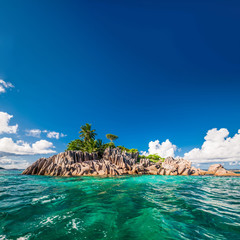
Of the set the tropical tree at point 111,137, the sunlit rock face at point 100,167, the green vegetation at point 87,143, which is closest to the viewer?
the sunlit rock face at point 100,167

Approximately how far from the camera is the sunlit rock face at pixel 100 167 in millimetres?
31666

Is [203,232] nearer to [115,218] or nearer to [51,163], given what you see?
[115,218]

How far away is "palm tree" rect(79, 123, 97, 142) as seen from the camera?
5253 centimetres

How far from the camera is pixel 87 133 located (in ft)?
172

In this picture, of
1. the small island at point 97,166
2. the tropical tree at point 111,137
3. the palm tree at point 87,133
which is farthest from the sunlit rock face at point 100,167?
the tropical tree at point 111,137

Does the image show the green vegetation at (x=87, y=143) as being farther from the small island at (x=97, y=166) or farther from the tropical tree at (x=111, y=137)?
the tropical tree at (x=111, y=137)

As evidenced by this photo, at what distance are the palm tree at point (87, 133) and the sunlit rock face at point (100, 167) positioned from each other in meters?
10.8

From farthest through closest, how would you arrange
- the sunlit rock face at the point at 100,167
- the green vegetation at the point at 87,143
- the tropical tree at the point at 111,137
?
the tropical tree at the point at 111,137
the green vegetation at the point at 87,143
the sunlit rock face at the point at 100,167

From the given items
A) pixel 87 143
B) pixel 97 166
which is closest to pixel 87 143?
pixel 87 143

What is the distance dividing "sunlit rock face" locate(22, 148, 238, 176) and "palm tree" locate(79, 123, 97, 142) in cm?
1080

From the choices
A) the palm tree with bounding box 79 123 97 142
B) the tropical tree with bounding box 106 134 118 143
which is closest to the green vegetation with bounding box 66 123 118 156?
the palm tree with bounding box 79 123 97 142

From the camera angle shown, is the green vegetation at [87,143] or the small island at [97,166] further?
the green vegetation at [87,143]

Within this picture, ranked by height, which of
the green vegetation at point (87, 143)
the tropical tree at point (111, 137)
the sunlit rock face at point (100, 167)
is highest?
the tropical tree at point (111, 137)

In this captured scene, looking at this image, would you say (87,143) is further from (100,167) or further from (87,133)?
(100,167)
